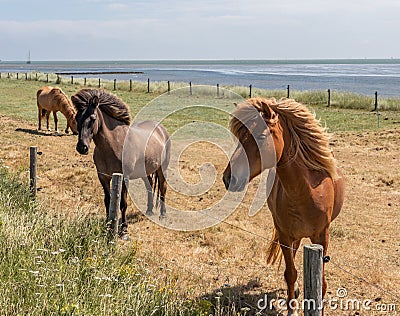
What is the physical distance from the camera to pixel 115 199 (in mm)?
5195

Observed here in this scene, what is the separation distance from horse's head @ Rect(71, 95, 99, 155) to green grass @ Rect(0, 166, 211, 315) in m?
1.29

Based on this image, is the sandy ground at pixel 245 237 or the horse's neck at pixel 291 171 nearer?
the horse's neck at pixel 291 171

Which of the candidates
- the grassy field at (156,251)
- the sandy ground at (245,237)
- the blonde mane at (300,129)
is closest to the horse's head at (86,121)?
the sandy ground at (245,237)

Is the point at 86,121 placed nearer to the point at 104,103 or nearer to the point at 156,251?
the point at 104,103

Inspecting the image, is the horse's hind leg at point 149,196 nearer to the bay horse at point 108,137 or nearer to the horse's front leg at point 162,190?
the horse's front leg at point 162,190

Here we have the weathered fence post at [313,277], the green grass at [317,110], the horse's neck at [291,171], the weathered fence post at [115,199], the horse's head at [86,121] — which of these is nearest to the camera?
the weathered fence post at [313,277]

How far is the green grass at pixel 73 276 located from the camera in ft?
11.5

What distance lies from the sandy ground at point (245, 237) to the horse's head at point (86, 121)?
0.83m

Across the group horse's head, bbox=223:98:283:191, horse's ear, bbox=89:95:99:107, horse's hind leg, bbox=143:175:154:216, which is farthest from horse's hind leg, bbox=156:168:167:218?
horse's head, bbox=223:98:283:191

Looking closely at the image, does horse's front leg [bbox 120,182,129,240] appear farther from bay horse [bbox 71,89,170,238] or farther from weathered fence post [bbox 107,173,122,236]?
weathered fence post [bbox 107,173,122,236]

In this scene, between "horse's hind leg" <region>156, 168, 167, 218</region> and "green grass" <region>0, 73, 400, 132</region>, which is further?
"green grass" <region>0, 73, 400, 132</region>

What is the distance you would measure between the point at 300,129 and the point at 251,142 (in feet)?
2.23

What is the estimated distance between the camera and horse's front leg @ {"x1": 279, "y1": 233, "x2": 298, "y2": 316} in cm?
443

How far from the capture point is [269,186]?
4617mm
